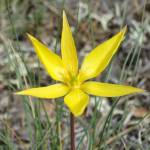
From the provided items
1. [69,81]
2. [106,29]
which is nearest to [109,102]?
[106,29]

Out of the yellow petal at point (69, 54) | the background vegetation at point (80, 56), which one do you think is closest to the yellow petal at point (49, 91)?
the yellow petal at point (69, 54)

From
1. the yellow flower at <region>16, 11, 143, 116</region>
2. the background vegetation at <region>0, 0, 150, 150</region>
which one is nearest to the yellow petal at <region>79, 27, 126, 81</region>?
the yellow flower at <region>16, 11, 143, 116</region>

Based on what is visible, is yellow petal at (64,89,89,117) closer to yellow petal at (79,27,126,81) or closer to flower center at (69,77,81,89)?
flower center at (69,77,81,89)

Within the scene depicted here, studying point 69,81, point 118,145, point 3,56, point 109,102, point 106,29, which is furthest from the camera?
point 106,29

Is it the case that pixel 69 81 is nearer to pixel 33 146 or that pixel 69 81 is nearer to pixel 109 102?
pixel 33 146

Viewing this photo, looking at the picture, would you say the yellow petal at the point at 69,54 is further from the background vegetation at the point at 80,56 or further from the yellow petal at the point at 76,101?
the background vegetation at the point at 80,56

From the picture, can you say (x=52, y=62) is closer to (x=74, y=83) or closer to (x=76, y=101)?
(x=74, y=83)

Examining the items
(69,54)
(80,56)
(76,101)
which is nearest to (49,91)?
(76,101)
